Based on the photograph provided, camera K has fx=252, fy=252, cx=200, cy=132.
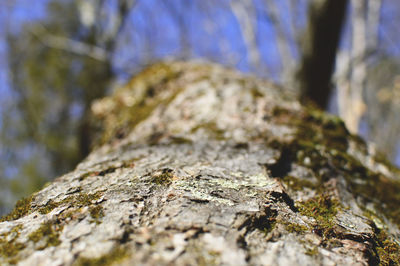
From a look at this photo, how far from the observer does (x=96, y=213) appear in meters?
0.73

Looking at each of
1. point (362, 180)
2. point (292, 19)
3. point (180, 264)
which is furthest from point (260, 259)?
point (292, 19)

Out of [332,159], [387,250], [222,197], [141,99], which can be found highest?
[141,99]

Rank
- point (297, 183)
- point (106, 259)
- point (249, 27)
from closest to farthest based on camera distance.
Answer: point (106, 259)
point (297, 183)
point (249, 27)

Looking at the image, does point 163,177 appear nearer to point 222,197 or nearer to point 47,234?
point 222,197

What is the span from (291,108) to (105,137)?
1274 millimetres

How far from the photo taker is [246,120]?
1468mm

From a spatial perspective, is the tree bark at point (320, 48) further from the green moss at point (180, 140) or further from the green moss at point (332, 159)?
the green moss at point (180, 140)

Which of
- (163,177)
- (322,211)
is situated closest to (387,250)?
(322,211)

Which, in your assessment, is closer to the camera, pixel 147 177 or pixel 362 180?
pixel 147 177

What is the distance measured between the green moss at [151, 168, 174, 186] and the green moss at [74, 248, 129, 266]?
312 mm

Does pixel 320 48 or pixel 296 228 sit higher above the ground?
pixel 320 48

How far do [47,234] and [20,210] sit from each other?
0.24 meters

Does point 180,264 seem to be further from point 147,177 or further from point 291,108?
point 291,108

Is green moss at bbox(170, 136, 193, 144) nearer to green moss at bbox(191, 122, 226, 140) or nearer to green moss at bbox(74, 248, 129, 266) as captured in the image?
green moss at bbox(191, 122, 226, 140)
